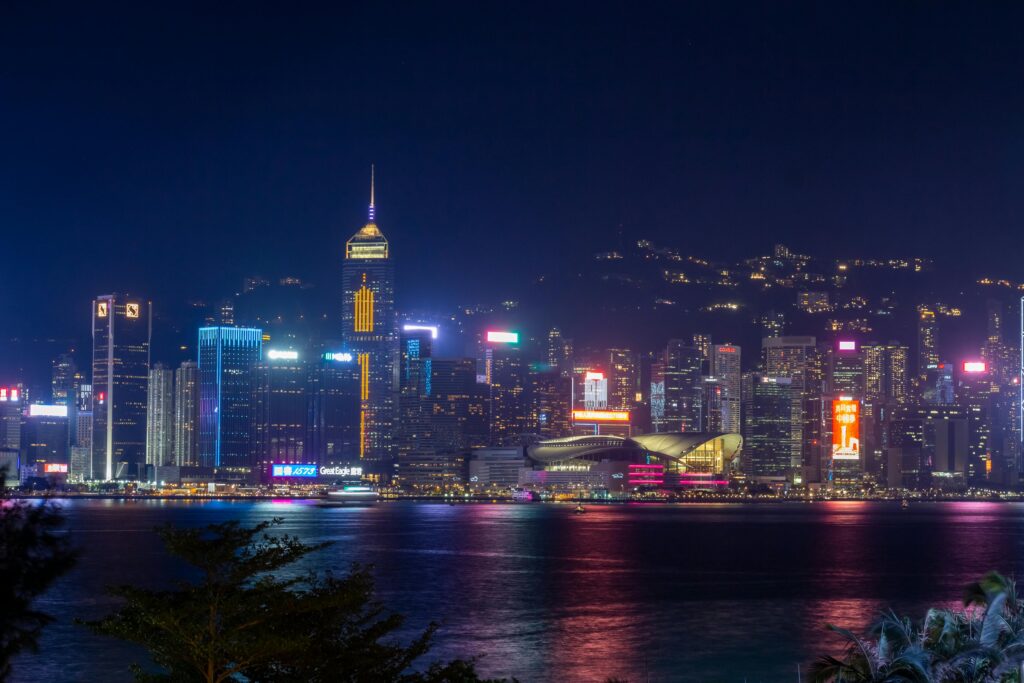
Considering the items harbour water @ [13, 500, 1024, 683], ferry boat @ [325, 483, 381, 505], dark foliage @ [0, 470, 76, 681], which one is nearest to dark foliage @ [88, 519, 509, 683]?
dark foliage @ [0, 470, 76, 681]

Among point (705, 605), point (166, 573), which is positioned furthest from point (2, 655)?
point (166, 573)

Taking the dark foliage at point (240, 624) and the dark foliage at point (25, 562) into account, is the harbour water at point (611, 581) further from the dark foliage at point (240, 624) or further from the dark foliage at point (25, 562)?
the dark foliage at point (240, 624)

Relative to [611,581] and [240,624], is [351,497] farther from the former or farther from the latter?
[240,624]

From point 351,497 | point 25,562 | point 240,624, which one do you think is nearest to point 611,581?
point 240,624

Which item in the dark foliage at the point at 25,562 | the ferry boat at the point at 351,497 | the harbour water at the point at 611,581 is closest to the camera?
the dark foliage at the point at 25,562

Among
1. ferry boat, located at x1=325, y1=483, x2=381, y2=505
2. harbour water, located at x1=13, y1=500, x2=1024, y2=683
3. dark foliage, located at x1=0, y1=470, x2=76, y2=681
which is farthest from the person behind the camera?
ferry boat, located at x1=325, y1=483, x2=381, y2=505

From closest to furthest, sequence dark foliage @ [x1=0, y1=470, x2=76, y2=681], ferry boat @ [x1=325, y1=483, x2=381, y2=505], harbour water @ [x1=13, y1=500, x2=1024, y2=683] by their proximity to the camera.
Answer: dark foliage @ [x1=0, y1=470, x2=76, y2=681] → harbour water @ [x1=13, y1=500, x2=1024, y2=683] → ferry boat @ [x1=325, y1=483, x2=381, y2=505]

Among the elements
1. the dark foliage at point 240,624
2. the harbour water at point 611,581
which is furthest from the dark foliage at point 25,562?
the harbour water at point 611,581

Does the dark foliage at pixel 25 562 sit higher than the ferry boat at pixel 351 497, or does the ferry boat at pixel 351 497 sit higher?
the dark foliage at pixel 25 562

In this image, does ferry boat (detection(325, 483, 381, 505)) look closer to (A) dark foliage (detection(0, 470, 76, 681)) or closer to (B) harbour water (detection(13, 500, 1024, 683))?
(B) harbour water (detection(13, 500, 1024, 683))
